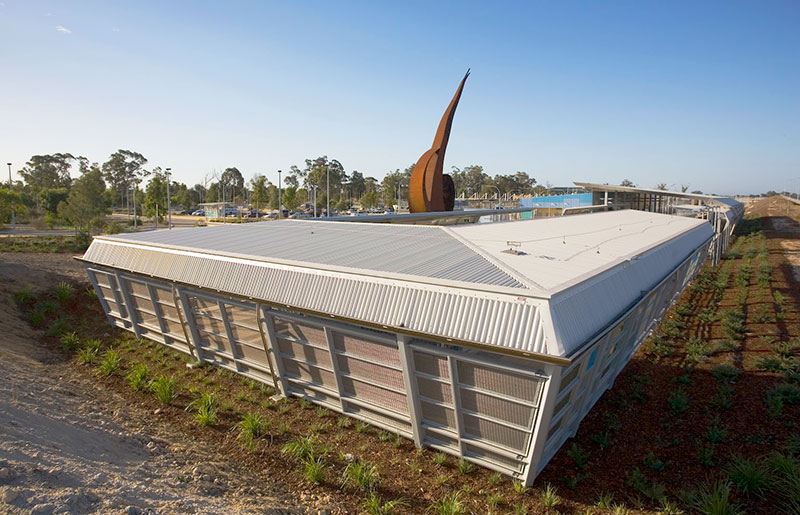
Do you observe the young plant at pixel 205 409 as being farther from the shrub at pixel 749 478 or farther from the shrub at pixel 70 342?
the shrub at pixel 749 478

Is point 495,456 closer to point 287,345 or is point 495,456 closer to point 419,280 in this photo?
point 419,280

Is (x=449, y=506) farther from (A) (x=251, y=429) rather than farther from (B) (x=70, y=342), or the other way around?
(B) (x=70, y=342)

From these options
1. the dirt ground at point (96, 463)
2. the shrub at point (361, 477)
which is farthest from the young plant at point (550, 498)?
the dirt ground at point (96, 463)

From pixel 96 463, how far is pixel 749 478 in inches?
434

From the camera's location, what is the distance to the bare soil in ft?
21.3

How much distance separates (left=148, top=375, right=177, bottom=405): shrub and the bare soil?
17cm

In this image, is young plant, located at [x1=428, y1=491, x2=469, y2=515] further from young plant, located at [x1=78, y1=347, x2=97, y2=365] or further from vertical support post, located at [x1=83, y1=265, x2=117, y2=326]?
vertical support post, located at [x1=83, y1=265, x2=117, y2=326]

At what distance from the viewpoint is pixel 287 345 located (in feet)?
33.6

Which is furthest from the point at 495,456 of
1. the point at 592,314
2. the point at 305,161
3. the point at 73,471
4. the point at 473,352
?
the point at 305,161

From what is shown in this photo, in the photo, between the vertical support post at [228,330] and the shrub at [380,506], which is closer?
the shrub at [380,506]

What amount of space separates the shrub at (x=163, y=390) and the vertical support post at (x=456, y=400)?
7189mm

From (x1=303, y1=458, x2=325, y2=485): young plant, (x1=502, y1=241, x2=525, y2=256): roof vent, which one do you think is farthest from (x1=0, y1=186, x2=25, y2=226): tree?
(x1=502, y1=241, x2=525, y2=256): roof vent

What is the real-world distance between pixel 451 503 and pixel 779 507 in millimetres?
A: 5309

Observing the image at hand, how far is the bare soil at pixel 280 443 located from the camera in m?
6.48
